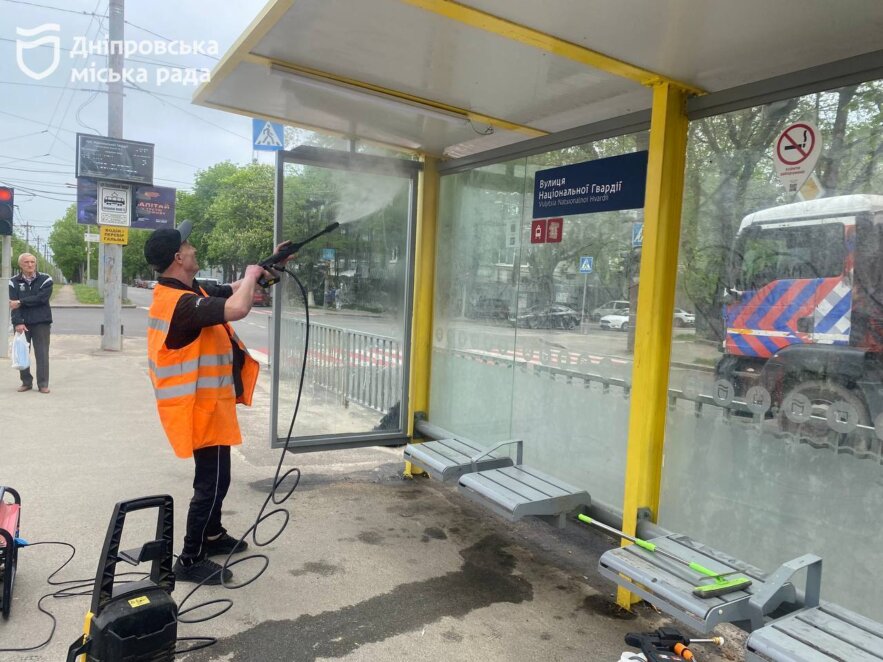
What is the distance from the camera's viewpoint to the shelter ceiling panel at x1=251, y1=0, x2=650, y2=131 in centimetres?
280

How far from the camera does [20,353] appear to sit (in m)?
7.88

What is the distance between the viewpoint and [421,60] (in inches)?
129

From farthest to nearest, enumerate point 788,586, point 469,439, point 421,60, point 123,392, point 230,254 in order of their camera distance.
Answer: point 230,254
point 123,392
point 469,439
point 421,60
point 788,586

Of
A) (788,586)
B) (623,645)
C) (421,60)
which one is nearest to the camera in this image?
(788,586)

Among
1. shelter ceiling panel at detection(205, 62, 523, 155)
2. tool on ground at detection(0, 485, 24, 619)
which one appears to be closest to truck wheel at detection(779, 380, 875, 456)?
shelter ceiling panel at detection(205, 62, 523, 155)

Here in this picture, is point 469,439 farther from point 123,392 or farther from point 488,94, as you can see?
point 123,392

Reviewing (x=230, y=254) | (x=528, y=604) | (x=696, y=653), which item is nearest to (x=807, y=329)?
(x=696, y=653)

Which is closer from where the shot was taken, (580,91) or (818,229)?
(818,229)

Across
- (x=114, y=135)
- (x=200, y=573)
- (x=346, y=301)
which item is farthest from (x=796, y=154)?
(x=114, y=135)

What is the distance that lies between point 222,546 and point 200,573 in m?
0.32

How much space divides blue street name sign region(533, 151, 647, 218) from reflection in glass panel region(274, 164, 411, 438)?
1.41 m

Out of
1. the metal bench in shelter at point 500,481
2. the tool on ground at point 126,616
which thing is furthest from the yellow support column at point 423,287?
the tool on ground at point 126,616

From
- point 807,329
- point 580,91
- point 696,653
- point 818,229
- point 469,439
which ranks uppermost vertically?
point 580,91

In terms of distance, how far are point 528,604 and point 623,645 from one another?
542 mm
